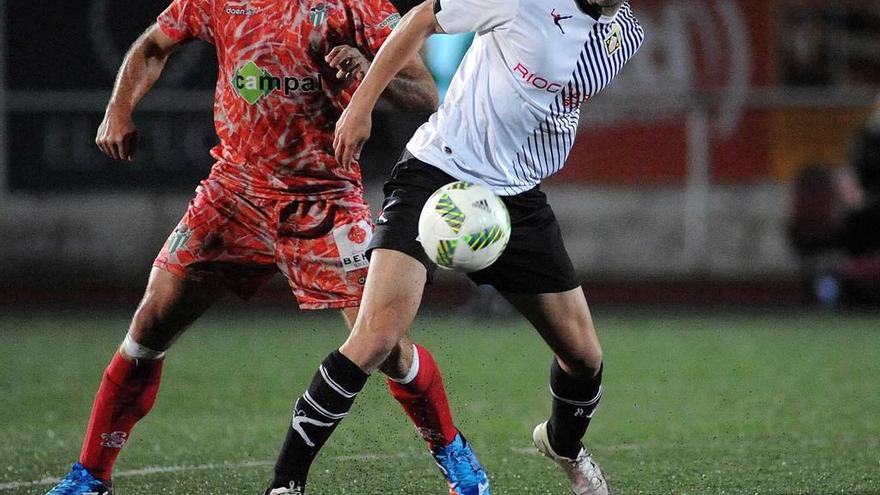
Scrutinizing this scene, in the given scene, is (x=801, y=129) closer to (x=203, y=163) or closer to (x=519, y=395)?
(x=203, y=163)

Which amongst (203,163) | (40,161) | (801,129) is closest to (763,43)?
(801,129)

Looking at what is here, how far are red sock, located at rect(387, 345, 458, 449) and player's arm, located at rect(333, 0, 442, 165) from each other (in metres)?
1.01

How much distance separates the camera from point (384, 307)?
195 inches

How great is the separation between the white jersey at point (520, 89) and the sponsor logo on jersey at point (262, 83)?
1.66 ft

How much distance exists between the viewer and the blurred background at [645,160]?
49.7 feet

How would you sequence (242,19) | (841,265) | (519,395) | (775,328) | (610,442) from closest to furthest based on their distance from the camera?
1. (242,19)
2. (610,442)
3. (519,395)
4. (775,328)
5. (841,265)

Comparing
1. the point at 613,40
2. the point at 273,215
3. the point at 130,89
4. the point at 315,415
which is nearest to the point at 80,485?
the point at 315,415

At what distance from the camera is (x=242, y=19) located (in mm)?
5527

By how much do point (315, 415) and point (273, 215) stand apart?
997 mm

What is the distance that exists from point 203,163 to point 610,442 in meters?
9.12

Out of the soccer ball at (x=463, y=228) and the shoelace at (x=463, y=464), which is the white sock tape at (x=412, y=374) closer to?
the shoelace at (x=463, y=464)

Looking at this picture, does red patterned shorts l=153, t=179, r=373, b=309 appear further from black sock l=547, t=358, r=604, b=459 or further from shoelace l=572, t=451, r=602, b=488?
shoelace l=572, t=451, r=602, b=488

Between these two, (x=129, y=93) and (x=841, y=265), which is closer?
(x=129, y=93)

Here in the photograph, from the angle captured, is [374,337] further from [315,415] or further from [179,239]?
[179,239]
